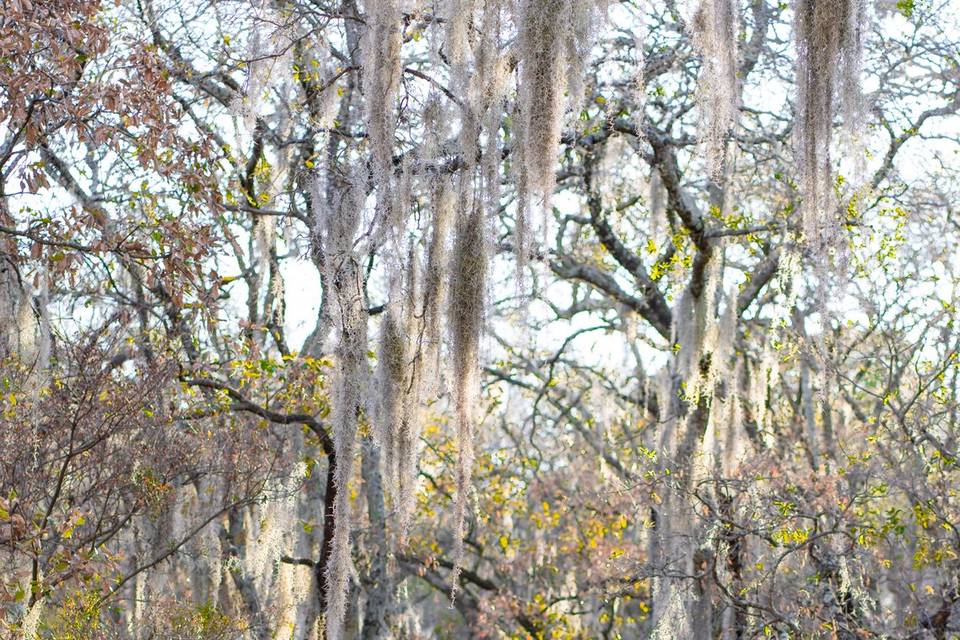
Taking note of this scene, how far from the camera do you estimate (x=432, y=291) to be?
6223 mm

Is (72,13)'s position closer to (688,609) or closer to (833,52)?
(833,52)

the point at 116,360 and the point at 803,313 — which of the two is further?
the point at 803,313

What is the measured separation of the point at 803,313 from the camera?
11.9m

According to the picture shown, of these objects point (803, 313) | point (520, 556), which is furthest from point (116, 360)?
point (520, 556)

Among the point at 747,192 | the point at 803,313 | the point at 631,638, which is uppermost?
the point at 747,192

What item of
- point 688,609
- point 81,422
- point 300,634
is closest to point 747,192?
point 688,609

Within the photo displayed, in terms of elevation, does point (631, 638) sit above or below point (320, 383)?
below

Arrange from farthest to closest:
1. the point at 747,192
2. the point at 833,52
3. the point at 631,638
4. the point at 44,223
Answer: the point at 631,638 < the point at 747,192 < the point at 44,223 < the point at 833,52

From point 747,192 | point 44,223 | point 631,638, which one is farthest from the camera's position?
point 631,638

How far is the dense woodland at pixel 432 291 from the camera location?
18.7 ft

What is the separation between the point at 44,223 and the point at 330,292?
156 cm

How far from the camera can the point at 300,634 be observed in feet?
30.3

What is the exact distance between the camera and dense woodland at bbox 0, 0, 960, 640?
5707mm

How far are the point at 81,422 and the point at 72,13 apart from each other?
9.02ft
